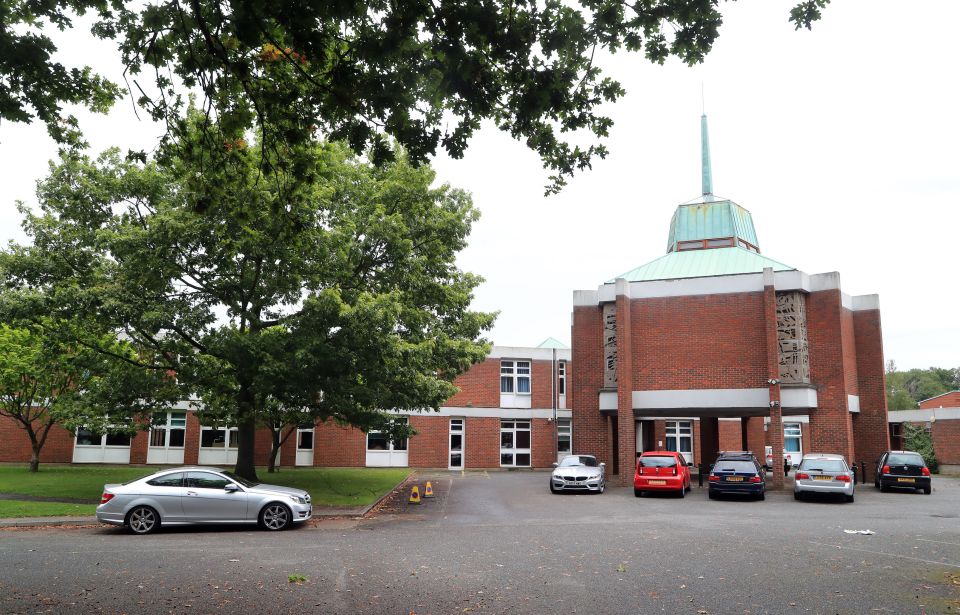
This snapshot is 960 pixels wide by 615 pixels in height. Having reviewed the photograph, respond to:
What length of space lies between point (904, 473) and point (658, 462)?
8.89 meters

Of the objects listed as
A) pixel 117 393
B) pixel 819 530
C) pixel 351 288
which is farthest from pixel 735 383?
pixel 117 393

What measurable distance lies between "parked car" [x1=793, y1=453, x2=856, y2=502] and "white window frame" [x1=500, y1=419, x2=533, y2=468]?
1928 cm

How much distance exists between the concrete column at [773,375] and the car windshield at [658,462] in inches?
203

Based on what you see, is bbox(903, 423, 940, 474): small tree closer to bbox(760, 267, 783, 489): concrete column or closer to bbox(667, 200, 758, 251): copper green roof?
bbox(667, 200, 758, 251): copper green roof

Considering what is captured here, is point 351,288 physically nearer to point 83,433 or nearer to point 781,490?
point 781,490

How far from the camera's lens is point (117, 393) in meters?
18.4

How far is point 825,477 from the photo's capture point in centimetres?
2030

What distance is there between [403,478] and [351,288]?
46.0 ft

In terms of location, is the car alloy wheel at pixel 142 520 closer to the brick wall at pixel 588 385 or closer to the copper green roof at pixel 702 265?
the brick wall at pixel 588 385

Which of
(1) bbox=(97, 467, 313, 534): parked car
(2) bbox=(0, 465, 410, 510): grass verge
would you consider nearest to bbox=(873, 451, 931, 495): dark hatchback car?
(2) bbox=(0, 465, 410, 510): grass verge

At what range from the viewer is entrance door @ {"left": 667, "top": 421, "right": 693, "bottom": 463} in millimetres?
45125

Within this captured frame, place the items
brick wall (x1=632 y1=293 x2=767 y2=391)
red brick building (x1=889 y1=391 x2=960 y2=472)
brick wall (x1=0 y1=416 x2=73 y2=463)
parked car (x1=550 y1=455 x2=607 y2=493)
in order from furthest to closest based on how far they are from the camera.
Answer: red brick building (x1=889 y1=391 x2=960 y2=472) < brick wall (x1=0 y1=416 x2=73 y2=463) < brick wall (x1=632 y1=293 x2=767 y2=391) < parked car (x1=550 y1=455 x2=607 y2=493)

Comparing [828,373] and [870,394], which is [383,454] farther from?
[870,394]

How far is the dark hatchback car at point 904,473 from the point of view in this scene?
78.1 ft
